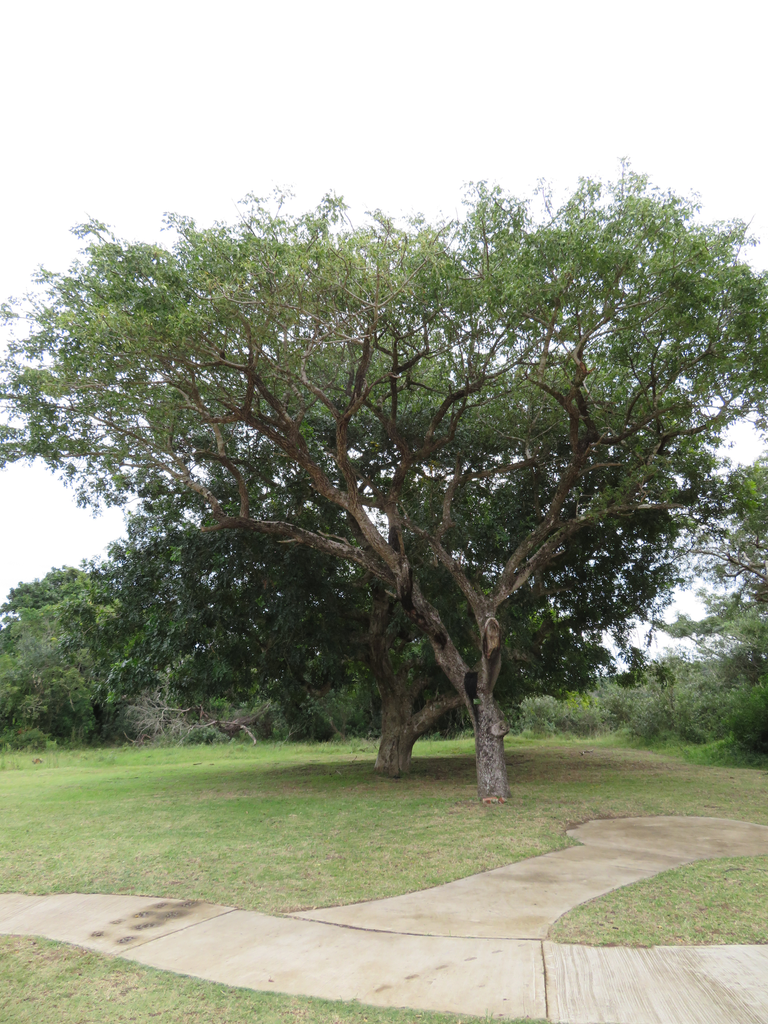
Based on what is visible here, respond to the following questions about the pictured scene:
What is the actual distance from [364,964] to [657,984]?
1.56m

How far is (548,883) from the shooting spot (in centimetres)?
541

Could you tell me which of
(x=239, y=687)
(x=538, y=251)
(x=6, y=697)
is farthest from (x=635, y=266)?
(x=6, y=697)

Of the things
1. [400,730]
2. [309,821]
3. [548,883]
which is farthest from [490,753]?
[548,883]

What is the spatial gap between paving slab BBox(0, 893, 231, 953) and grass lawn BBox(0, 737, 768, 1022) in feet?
0.63

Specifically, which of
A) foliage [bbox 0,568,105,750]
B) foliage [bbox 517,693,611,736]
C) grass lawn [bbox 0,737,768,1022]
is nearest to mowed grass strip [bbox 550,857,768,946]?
grass lawn [bbox 0,737,768,1022]

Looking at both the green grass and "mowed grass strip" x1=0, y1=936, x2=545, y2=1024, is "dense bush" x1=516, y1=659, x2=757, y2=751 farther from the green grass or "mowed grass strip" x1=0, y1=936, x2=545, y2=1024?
"mowed grass strip" x1=0, y1=936, x2=545, y2=1024

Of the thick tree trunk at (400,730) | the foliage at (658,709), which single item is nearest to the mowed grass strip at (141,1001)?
the thick tree trunk at (400,730)

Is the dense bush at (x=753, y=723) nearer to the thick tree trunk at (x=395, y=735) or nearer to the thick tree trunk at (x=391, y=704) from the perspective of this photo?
the thick tree trunk at (x=391, y=704)

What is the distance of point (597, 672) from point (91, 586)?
1082cm

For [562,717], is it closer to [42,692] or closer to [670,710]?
[670,710]

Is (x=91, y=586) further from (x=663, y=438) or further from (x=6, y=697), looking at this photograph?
(x=6, y=697)

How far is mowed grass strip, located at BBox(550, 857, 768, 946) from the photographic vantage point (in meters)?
4.06

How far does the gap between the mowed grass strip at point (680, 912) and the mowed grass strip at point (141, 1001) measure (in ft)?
4.57

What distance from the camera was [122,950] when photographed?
164 inches
